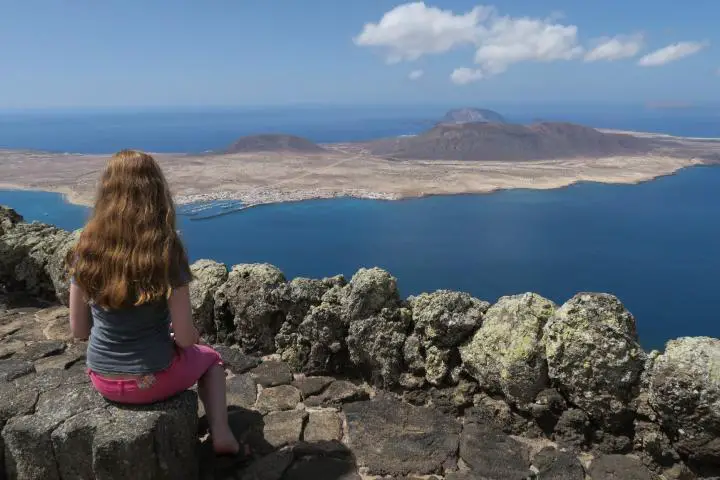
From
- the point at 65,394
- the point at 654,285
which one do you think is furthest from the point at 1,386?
the point at 654,285

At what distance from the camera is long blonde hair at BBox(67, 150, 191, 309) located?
247 cm

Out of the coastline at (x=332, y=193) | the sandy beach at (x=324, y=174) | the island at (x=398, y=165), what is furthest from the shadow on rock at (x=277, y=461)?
the sandy beach at (x=324, y=174)

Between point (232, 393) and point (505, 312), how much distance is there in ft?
6.49

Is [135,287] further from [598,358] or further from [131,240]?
[598,358]

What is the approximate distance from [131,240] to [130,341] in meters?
0.53

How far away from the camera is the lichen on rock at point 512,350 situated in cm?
319

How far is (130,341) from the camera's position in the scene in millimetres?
2646

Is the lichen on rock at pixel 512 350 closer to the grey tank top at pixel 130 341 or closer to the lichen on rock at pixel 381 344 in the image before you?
the lichen on rock at pixel 381 344

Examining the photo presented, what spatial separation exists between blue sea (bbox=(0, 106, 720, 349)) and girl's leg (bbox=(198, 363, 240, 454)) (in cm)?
2323

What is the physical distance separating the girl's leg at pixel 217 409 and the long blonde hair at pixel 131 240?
63 centimetres

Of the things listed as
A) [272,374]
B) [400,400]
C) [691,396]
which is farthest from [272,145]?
[691,396]

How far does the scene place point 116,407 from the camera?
2.63m

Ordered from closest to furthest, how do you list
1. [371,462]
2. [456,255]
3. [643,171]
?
1. [371,462]
2. [456,255]
3. [643,171]

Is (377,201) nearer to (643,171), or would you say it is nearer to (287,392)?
(643,171)
